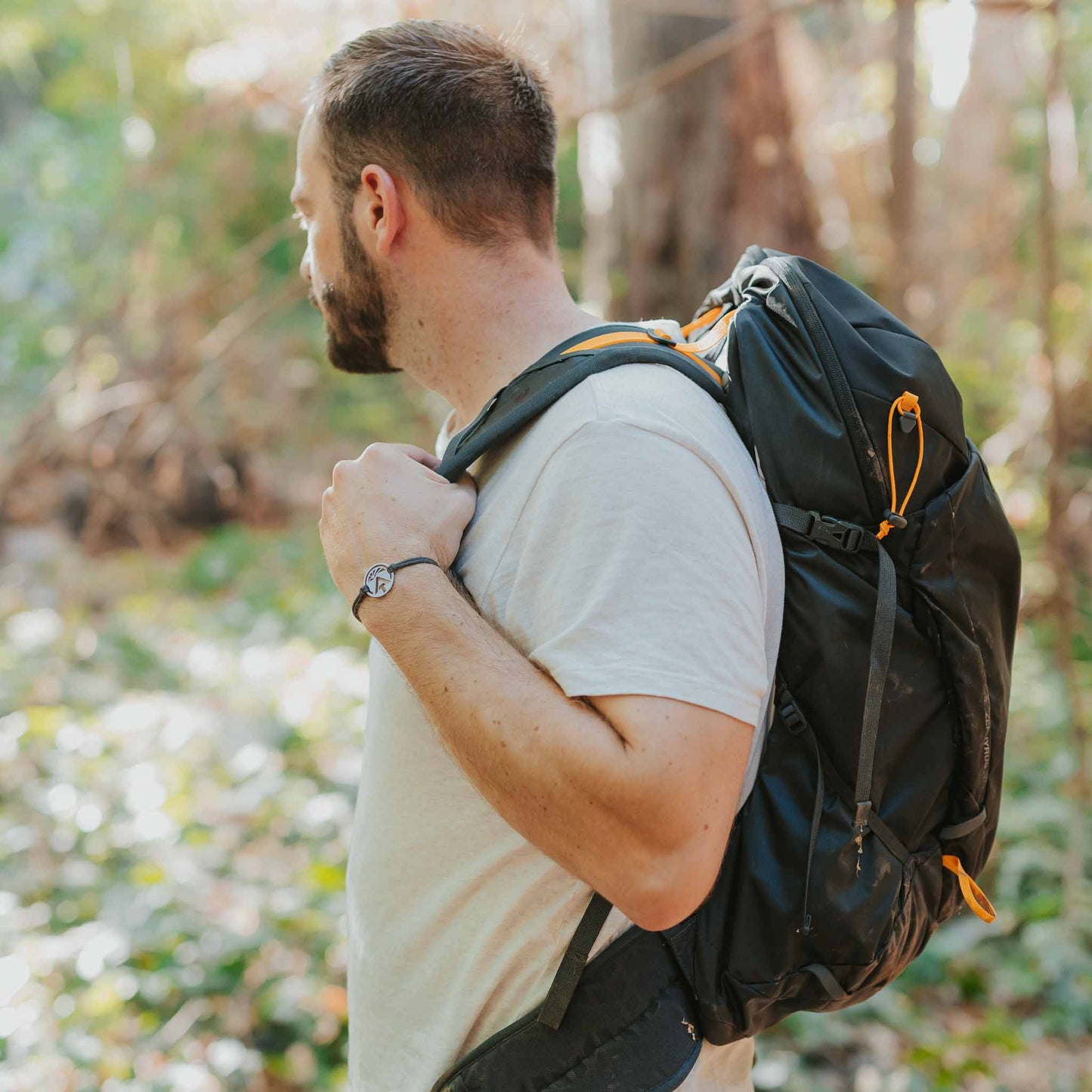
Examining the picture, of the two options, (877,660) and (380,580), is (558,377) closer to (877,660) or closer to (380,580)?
(380,580)

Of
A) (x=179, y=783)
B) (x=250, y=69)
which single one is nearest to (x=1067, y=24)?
(x=250, y=69)

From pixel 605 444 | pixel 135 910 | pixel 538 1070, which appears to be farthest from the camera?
pixel 135 910

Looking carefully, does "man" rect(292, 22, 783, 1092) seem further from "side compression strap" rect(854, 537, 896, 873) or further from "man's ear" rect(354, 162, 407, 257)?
"side compression strap" rect(854, 537, 896, 873)

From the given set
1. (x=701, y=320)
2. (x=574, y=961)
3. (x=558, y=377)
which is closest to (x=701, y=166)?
(x=701, y=320)

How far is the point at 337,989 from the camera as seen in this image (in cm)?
320

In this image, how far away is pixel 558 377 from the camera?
125 centimetres

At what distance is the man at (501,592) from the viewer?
1074mm

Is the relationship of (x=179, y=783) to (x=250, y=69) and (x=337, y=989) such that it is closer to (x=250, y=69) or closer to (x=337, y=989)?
(x=337, y=989)

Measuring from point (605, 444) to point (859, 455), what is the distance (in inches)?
12.0

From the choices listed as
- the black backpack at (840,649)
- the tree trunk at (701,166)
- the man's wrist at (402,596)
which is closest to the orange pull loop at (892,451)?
the black backpack at (840,649)

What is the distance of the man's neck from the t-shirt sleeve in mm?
323

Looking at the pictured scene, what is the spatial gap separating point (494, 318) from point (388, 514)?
357 millimetres

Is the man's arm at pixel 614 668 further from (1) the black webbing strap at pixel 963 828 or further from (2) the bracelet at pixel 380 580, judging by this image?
(1) the black webbing strap at pixel 963 828

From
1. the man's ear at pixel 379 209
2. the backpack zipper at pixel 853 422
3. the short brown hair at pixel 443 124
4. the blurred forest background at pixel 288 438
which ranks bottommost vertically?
the blurred forest background at pixel 288 438
